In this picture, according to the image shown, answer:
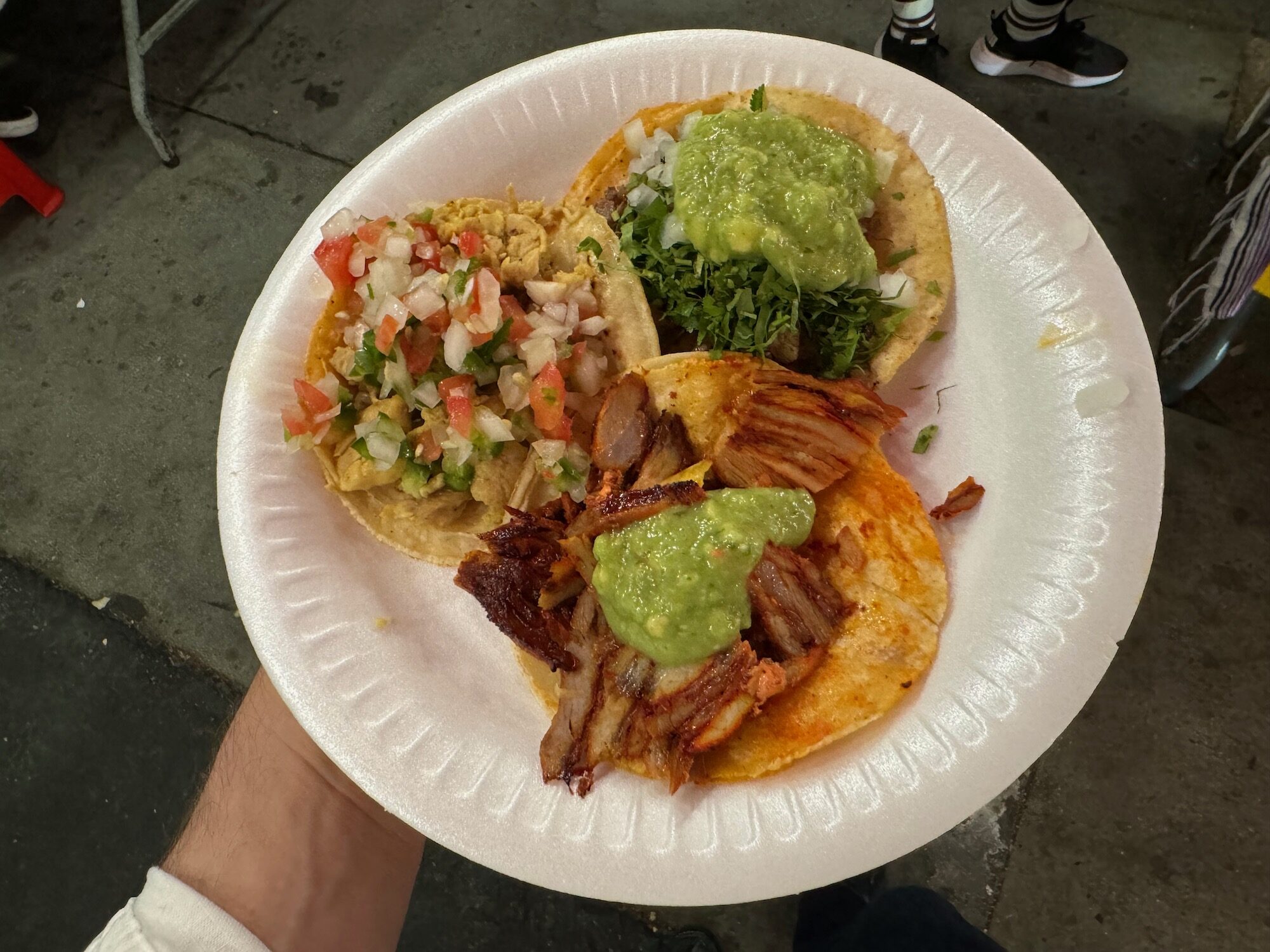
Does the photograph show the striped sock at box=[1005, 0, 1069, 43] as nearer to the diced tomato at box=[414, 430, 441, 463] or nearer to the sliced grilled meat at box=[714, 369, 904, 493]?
the sliced grilled meat at box=[714, 369, 904, 493]

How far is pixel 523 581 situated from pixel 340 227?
3.68 feet

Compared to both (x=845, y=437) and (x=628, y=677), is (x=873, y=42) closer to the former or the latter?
(x=845, y=437)

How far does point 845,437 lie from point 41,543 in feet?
11.6

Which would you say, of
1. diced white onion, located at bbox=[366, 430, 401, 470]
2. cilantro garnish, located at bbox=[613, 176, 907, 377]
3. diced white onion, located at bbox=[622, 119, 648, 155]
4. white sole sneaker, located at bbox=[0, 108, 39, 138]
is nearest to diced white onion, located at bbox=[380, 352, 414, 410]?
diced white onion, located at bbox=[366, 430, 401, 470]

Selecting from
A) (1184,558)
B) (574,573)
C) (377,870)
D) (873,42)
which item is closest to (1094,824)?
(1184,558)

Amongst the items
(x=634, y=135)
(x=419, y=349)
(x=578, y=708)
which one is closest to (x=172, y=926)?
(x=578, y=708)

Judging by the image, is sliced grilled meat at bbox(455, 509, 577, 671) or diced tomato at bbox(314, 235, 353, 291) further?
diced tomato at bbox(314, 235, 353, 291)

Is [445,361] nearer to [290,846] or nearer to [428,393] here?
[428,393]

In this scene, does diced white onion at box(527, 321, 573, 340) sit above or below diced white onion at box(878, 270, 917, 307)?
below

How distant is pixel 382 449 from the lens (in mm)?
2168

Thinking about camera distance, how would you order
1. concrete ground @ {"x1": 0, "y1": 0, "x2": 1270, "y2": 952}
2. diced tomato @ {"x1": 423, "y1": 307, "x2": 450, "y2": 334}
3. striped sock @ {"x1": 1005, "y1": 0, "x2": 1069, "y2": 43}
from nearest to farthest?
1. diced tomato @ {"x1": 423, "y1": 307, "x2": 450, "y2": 334}
2. concrete ground @ {"x1": 0, "y1": 0, "x2": 1270, "y2": 952}
3. striped sock @ {"x1": 1005, "y1": 0, "x2": 1069, "y2": 43}

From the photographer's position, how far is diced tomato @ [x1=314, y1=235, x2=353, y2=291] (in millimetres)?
2225

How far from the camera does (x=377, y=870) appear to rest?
2367 millimetres

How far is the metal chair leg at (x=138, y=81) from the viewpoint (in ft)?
12.3
